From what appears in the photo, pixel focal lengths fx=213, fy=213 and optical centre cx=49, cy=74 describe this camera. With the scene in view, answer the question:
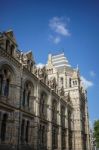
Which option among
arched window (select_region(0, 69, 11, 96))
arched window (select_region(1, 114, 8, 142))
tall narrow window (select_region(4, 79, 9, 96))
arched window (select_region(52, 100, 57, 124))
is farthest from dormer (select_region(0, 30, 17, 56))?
arched window (select_region(52, 100, 57, 124))

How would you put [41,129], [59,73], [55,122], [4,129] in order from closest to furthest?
[4,129]
[41,129]
[55,122]
[59,73]


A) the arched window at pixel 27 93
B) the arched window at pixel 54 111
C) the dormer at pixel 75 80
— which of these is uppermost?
the dormer at pixel 75 80

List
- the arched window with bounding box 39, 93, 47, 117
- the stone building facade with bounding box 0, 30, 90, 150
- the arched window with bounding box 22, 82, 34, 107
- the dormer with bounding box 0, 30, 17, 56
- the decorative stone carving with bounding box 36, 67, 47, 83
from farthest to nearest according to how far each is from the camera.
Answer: the arched window with bounding box 39, 93, 47, 117, the decorative stone carving with bounding box 36, 67, 47, 83, the arched window with bounding box 22, 82, 34, 107, the dormer with bounding box 0, 30, 17, 56, the stone building facade with bounding box 0, 30, 90, 150

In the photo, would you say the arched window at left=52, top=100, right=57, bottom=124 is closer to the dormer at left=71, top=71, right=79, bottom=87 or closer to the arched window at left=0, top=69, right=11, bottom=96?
the arched window at left=0, top=69, right=11, bottom=96

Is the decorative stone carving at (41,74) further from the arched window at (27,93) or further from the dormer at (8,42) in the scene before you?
the dormer at (8,42)

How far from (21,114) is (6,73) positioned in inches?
250

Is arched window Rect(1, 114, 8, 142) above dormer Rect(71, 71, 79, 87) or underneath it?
underneath

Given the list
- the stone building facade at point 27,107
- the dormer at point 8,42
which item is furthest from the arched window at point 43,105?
the dormer at point 8,42

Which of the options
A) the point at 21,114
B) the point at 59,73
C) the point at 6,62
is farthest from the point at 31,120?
the point at 59,73

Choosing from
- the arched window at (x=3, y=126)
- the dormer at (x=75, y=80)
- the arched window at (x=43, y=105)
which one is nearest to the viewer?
the arched window at (x=3, y=126)

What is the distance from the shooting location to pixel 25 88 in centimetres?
3428

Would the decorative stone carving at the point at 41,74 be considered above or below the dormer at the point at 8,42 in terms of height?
below

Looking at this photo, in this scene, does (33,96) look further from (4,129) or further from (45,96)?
(4,129)

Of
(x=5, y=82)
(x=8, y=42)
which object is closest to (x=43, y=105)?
(x=5, y=82)
